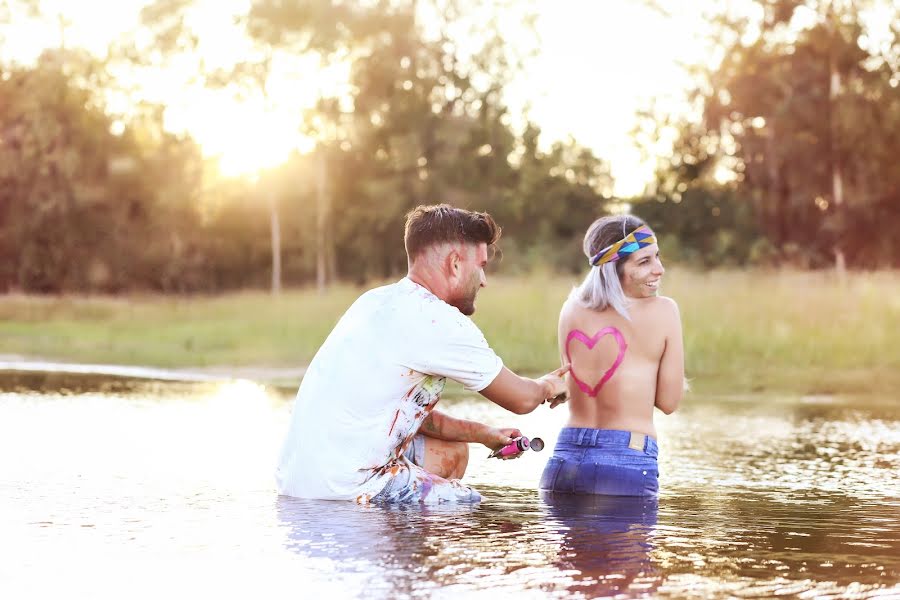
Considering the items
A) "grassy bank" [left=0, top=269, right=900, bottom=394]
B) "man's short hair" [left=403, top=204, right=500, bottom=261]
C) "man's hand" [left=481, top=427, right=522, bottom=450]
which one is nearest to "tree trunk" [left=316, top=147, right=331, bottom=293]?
"grassy bank" [left=0, top=269, right=900, bottom=394]

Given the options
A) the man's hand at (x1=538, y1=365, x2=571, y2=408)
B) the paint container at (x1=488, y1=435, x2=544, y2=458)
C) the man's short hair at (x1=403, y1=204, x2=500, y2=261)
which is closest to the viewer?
the man's short hair at (x1=403, y1=204, x2=500, y2=261)

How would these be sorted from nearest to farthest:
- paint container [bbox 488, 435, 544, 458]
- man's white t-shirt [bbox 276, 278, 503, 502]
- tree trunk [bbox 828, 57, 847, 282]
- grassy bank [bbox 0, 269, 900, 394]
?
man's white t-shirt [bbox 276, 278, 503, 502] < paint container [bbox 488, 435, 544, 458] < grassy bank [bbox 0, 269, 900, 394] < tree trunk [bbox 828, 57, 847, 282]

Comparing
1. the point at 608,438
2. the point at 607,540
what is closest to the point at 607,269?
the point at 608,438

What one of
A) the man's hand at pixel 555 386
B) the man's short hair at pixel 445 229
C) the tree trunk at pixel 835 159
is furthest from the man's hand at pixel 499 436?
the tree trunk at pixel 835 159

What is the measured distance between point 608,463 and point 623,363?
0.46 meters

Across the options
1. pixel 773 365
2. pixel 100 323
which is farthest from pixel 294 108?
pixel 773 365

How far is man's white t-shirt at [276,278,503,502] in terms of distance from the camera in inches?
223

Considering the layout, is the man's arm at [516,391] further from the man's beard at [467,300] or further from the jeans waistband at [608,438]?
the jeans waistband at [608,438]

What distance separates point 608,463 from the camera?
6.39 meters

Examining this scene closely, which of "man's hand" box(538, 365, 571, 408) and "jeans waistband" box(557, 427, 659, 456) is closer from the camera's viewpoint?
"man's hand" box(538, 365, 571, 408)

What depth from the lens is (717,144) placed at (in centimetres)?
4428

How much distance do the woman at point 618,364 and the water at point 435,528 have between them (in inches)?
6.9

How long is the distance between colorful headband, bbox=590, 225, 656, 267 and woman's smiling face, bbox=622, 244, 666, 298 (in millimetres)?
23

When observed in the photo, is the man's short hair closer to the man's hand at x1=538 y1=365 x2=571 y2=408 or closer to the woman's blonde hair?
the man's hand at x1=538 y1=365 x2=571 y2=408
